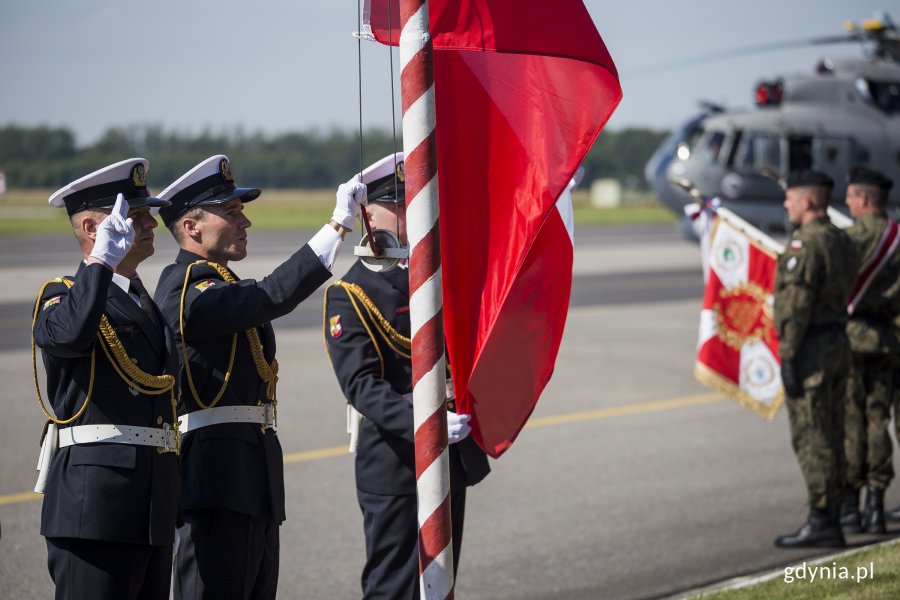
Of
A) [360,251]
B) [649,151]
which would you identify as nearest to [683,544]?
[360,251]

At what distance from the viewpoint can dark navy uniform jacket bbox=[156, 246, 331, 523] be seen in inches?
149

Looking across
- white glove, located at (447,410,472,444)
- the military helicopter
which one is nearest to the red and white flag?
white glove, located at (447,410,472,444)

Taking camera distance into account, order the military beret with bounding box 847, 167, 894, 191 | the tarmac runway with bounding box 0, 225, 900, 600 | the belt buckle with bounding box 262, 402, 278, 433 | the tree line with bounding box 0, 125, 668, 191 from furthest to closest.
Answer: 1. the tree line with bounding box 0, 125, 668, 191
2. the military beret with bounding box 847, 167, 894, 191
3. the tarmac runway with bounding box 0, 225, 900, 600
4. the belt buckle with bounding box 262, 402, 278, 433

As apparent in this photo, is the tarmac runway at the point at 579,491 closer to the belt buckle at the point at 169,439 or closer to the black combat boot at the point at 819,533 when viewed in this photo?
the black combat boot at the point at 819,533

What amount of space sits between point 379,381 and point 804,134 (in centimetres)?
1701

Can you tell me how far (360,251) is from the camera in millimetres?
3592

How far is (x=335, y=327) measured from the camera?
15.1ft

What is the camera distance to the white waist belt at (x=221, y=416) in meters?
4.01

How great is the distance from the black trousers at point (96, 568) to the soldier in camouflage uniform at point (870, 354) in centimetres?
450

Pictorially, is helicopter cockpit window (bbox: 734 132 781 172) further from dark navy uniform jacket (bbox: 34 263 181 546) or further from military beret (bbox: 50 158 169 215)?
dark navy uniform jacket (bbox: 34 263 181 546)

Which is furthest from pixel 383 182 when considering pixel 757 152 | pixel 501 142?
pixel 757 152

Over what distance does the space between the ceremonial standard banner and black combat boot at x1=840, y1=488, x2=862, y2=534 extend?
2.80 feet

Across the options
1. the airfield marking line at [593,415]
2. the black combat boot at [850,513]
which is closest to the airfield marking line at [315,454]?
the airfield marking line at [593,415]

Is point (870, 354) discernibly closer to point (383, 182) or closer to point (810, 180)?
point (810, 180)
